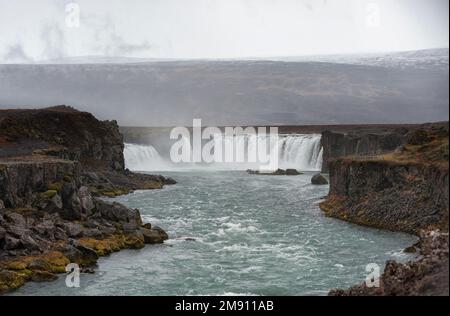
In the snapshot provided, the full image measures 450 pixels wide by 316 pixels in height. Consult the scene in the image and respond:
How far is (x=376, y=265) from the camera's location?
29.0m

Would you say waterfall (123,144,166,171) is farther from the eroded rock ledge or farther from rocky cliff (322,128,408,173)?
the eroded rock ledge

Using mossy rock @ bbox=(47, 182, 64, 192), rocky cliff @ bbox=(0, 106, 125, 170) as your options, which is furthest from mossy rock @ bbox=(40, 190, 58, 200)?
rocky cliff @ bbox=(0, 106, 125, 170)

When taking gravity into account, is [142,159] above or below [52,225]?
below

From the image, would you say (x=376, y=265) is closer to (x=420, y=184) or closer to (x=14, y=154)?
(x=420, y=184)

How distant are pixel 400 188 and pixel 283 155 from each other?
63.7 m

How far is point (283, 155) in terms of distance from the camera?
103125 millimetres

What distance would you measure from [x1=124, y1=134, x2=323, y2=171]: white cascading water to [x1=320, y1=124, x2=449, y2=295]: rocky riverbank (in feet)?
157

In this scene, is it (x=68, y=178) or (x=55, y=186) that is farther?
(x=68, y=178)

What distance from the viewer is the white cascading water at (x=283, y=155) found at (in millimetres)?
97875

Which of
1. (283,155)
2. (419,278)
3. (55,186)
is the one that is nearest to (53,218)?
(55,186)

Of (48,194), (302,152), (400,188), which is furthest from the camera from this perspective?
(302,152)

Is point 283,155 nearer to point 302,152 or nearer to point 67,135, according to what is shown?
point 302,152

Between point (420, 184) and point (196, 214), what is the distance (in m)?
18.7

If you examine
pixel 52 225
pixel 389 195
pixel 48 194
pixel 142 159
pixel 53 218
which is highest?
pixel 48 194
